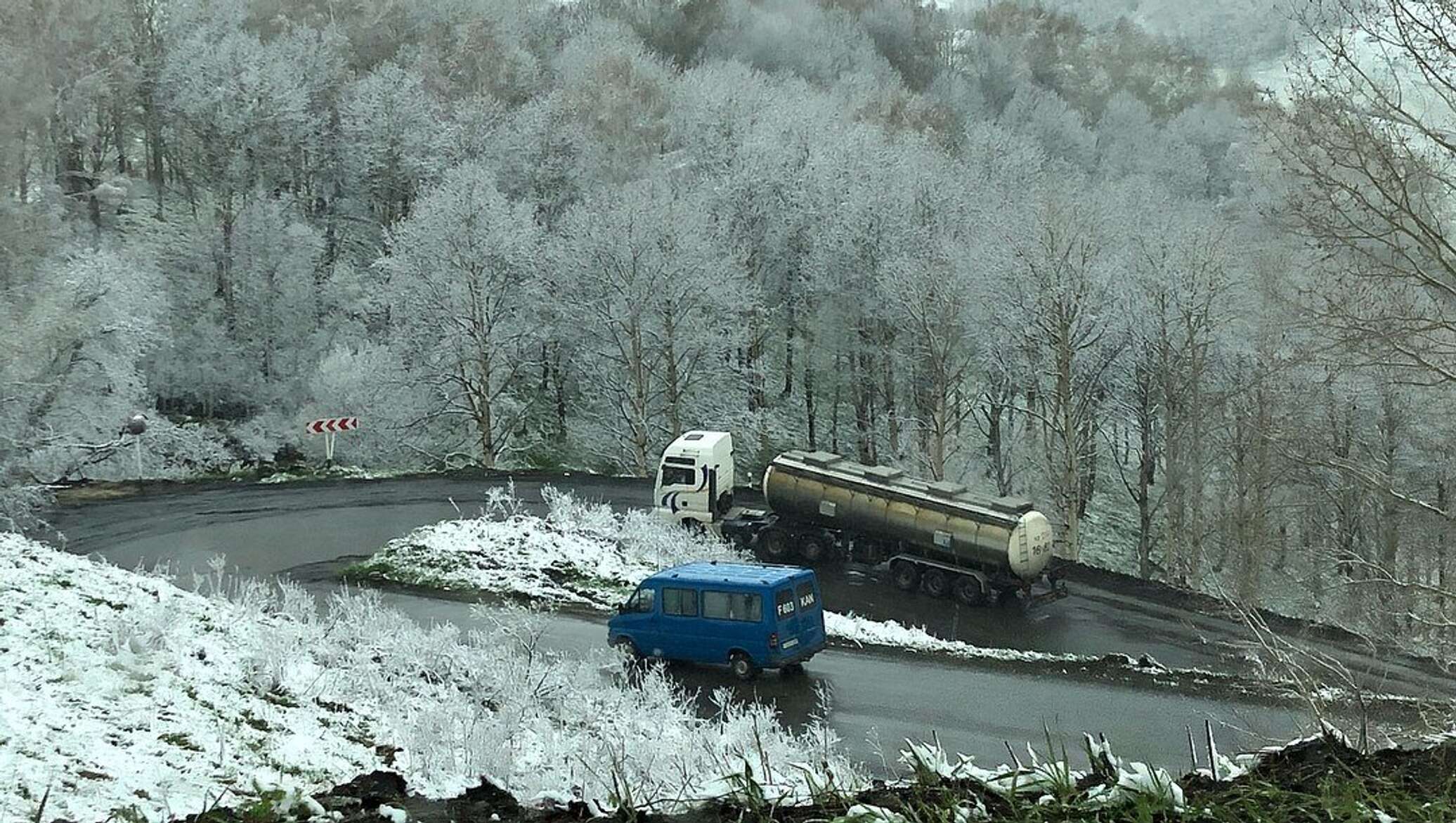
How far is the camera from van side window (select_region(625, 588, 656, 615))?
67.4 feet

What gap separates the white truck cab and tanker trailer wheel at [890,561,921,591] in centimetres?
538

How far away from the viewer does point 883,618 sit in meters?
25.4

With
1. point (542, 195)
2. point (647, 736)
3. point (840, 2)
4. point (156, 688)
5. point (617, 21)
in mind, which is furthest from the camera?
point (840, 2)

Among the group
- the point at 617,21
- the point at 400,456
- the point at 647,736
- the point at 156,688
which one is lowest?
the point at 400,456

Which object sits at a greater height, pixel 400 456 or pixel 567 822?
pixel 567 822

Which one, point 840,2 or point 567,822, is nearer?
point 567,822

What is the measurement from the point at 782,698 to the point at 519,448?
28.6 metres

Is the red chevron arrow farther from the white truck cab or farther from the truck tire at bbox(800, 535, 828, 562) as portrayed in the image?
the truck tire at bbox(800, 535, 828, 562)

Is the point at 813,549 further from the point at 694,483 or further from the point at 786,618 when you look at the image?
the point at 786,618

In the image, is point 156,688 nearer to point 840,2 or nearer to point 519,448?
point 519,448

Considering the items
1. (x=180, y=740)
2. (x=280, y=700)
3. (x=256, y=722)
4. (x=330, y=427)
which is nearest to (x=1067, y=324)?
(x=330, y=427)

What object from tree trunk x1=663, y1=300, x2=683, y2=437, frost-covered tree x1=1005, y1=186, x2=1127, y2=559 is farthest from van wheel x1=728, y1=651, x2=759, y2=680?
tree trunk x1=663, y1=300, x2=683, y2=437

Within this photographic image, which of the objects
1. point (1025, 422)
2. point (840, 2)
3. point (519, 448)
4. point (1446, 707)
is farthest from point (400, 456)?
point (840, 2)

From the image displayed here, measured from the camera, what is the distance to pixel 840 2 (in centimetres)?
9062
